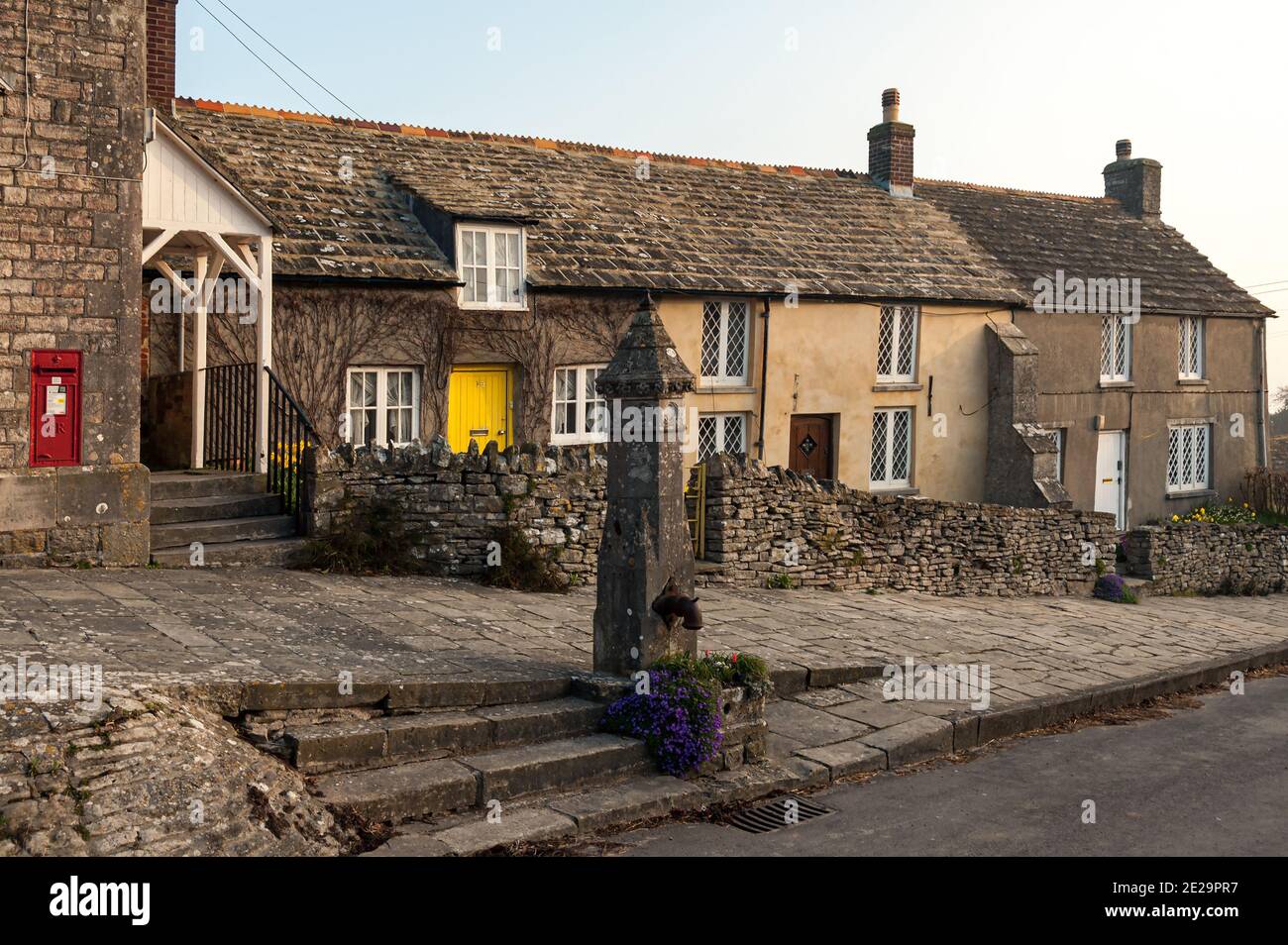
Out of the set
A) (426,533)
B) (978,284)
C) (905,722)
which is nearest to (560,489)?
(426,533)

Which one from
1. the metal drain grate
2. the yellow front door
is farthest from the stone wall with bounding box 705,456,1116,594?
the metal drain grate

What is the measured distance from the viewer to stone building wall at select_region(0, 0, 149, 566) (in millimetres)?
10523

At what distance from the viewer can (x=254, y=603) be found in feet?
32.4

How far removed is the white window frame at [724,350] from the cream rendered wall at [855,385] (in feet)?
0.31

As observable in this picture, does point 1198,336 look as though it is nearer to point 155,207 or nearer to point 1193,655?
point 1193,655

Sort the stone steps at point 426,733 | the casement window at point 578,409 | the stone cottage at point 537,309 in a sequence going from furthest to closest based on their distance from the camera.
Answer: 1. the casement window at point 578,409
2. the stone cottage at point 537,309
3. the stone steps at point 426,733

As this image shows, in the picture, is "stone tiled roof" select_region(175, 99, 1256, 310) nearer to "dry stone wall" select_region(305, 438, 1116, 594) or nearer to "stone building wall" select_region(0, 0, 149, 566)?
"stone building wall" select_region(0, 0, 149, 566)

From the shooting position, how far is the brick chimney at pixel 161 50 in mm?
15062

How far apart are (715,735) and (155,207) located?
8.68m

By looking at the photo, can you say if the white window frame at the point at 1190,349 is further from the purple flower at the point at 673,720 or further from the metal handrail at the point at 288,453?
the purple flower at the point at 673,720

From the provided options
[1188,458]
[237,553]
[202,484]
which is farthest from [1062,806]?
[1188,458]

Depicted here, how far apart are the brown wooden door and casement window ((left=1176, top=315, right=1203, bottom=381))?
9635mm

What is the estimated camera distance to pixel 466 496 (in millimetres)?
12812

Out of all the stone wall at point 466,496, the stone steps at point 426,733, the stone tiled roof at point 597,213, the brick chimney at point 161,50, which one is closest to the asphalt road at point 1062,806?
the stone steps at point 426,733
